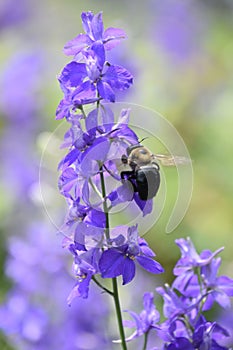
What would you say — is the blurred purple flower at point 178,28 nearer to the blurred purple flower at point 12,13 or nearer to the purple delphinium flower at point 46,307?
the blurred purple flower at point 12,13

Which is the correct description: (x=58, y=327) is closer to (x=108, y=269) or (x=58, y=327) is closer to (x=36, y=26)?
(x=108, y=269)

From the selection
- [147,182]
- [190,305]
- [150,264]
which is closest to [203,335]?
[190,305]

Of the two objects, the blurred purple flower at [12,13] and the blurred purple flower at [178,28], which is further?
the blurred purple flower at [12,13]

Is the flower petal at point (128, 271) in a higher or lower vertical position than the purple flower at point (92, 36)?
lower

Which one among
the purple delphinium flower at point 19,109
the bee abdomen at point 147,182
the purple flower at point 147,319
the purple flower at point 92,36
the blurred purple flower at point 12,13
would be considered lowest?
the purple flower at point 147,319

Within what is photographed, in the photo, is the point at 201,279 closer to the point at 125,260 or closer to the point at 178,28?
the point at 125,260

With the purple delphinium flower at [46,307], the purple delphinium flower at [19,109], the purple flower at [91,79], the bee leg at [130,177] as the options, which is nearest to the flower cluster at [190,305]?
the bee leg at [130,177]

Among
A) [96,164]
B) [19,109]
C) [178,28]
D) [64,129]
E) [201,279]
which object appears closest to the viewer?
[96,164]
